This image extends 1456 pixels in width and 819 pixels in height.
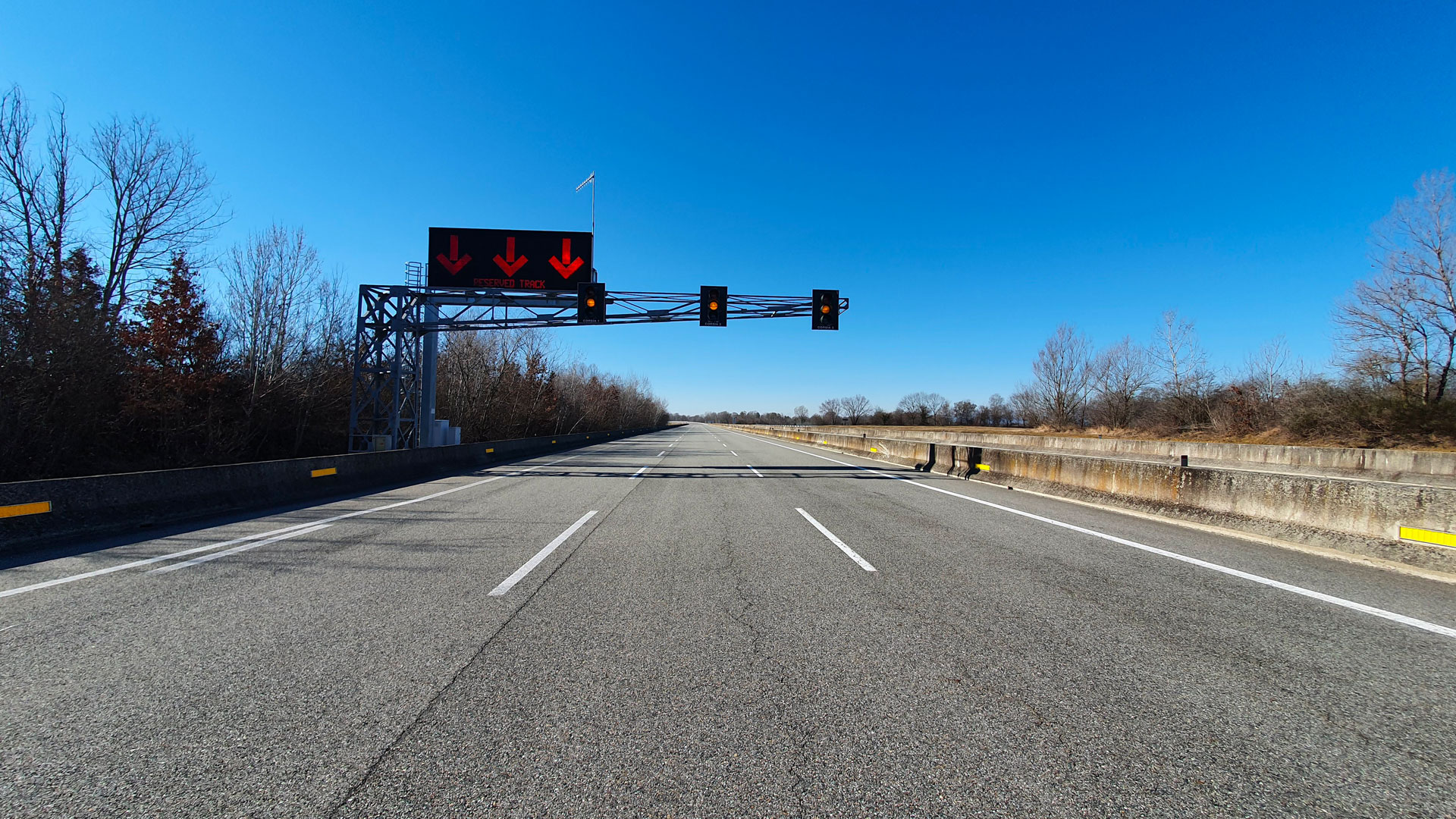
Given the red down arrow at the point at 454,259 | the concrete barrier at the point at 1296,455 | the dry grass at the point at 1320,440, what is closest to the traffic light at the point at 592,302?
the red down arrow at the point at 454,259

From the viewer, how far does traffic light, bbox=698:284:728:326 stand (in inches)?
717

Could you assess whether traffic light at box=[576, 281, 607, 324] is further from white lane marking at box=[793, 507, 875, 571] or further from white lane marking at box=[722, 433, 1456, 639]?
white lane marking at box=[722, 433, 1456, 639]

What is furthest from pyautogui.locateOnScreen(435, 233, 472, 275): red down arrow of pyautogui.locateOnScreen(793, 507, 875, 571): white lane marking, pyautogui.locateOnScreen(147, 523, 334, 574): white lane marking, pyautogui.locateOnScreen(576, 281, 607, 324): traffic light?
pyautogui.locateOnScreen(793, 507, 875, 571): white lane marking

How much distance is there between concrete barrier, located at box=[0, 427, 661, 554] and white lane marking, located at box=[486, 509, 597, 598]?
576 centimetres

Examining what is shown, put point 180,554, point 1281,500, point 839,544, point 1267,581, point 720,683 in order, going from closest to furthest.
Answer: point 720,683
point 1267,581
point 180,554
point 839,544
point 1281,500

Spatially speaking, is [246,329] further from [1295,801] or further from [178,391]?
[1295,801]

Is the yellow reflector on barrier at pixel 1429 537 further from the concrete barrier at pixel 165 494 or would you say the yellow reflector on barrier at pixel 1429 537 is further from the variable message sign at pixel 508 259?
the variable message sign at pixel 508 259

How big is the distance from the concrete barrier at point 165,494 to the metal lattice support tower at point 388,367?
4.27 m

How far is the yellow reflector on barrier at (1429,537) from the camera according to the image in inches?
207

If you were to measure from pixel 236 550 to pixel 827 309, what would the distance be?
52.9ft

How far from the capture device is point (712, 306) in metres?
18.3

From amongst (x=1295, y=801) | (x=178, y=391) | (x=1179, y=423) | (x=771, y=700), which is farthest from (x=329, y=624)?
(x=1179, y=423)

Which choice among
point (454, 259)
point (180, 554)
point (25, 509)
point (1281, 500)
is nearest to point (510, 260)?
point (454, 259)

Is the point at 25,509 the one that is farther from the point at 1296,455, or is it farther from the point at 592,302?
the point at 1296,455
